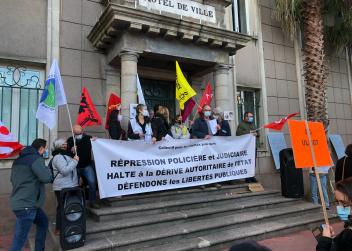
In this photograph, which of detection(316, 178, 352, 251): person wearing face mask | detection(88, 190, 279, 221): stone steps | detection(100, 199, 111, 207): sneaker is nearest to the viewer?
detection(316, 178, 352, 251): person wearing face mask

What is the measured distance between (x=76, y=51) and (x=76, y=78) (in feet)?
2.27

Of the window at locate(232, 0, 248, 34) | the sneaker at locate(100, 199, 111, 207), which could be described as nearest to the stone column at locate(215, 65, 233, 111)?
the window at locate(232, 0, 248, 34)

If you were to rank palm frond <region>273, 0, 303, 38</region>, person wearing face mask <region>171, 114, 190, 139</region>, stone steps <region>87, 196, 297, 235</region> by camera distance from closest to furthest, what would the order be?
stone steps <region>87, 196, 297, 235</region>, person wearing face mask <region>171, 114, 190, 139</region>, palm frond <region>273, 0, 303, 38</region>

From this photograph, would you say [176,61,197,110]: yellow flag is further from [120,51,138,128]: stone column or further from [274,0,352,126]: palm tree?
[274,0,352,126]: palm tree

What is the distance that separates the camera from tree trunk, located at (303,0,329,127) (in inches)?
376

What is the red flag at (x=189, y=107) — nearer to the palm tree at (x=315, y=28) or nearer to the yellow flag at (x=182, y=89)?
the yellow flag at (x=182, y=89)

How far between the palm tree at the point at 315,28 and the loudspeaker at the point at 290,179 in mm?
1891

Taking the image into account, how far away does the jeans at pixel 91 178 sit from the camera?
6.07 m

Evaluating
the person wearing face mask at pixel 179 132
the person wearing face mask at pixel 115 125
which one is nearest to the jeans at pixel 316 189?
the person wearing face mask at pixel 179 132

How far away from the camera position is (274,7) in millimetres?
11633

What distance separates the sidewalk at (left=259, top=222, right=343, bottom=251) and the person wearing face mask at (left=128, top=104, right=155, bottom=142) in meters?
3.13

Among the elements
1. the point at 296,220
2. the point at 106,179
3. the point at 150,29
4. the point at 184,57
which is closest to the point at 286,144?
the point at 296,220

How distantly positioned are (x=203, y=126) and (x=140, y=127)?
167 centimetres

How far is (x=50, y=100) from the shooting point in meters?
5.62
